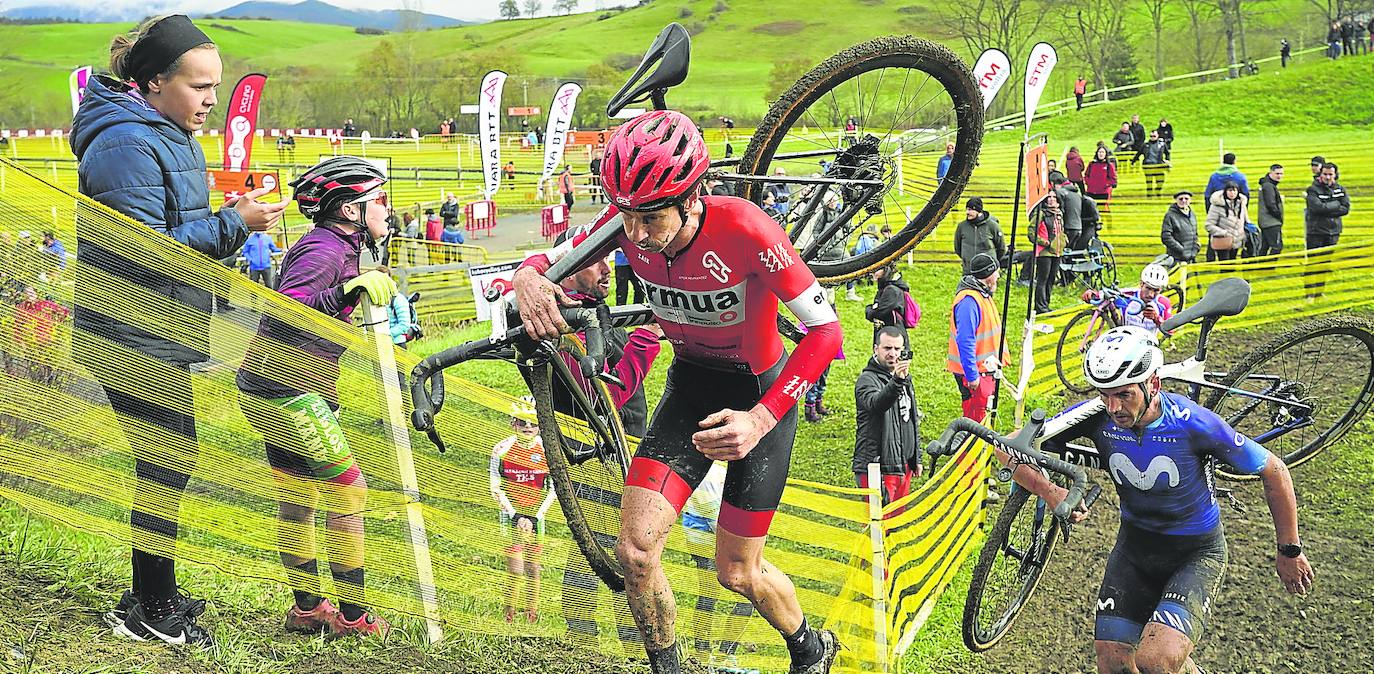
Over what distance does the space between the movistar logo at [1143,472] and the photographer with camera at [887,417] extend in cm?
277

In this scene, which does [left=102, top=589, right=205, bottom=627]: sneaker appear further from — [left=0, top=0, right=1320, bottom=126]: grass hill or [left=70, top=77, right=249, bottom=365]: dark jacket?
[left=0, top=0, right=1320, bottom=126]: grass hill

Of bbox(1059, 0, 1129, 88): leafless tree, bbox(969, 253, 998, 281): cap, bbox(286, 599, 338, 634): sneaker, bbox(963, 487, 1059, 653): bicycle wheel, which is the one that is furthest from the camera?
bbox(1059, 0, 1129, 88): leafless tree

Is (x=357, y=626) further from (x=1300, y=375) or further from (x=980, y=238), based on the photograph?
(x=980, y=238)

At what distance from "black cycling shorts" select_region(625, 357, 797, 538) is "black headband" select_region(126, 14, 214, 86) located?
246 centimetres

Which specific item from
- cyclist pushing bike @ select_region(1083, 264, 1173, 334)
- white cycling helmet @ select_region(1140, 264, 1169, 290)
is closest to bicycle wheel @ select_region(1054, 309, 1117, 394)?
cyclist pushing bike @ select_region(1083, 264, 1173, 334)

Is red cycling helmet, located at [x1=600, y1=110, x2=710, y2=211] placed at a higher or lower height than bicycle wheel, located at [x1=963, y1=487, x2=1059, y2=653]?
higher

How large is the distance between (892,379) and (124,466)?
5.89m

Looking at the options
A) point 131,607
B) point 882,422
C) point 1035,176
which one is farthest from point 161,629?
point 1035,176

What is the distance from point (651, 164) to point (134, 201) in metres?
2.10

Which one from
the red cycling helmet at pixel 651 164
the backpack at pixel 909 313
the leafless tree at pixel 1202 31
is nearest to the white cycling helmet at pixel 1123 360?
the red cycling helmet at pixel 651 164

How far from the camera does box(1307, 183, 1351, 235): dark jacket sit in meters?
18.6

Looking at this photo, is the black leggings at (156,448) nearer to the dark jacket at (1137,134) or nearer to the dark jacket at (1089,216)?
the dark jacket at (1089,216)

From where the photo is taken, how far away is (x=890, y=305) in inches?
452

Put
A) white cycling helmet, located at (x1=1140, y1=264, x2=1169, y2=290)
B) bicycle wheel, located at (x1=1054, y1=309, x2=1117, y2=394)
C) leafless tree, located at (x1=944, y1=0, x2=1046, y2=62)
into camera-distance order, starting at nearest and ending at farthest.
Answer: white cycling helmet, located at (x1=1140, y1=264, x2=1169, y2=290) < bicycle wheel, located at (x1=1054, y1=309, x2=1117, y2=394) < leafless tree, located at (x1=944, y1=0, x2=1046, y2=62)
